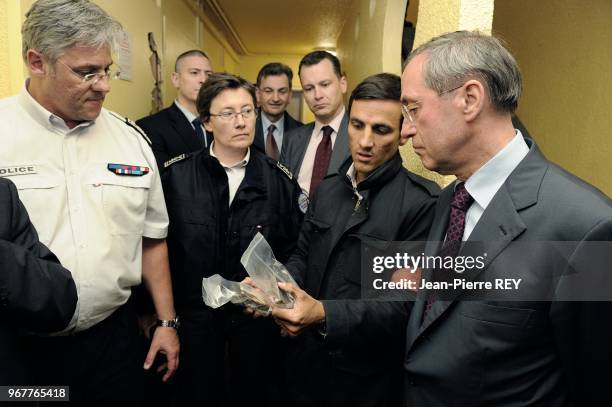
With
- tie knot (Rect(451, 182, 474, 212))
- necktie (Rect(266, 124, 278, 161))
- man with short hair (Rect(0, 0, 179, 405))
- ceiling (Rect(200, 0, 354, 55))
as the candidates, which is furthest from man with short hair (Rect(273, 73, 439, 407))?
ceiling (Rect(200, 0, 354, 55))

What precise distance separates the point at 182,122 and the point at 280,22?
4.91 m

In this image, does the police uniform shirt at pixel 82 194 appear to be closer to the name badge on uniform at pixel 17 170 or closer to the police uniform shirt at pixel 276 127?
the name badge on uniform at pixel 17 170

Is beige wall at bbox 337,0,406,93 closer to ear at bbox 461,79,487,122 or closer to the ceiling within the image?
the ceiling

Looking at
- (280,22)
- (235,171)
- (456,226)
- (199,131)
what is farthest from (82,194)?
Result: (280,22)

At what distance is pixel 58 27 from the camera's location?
1369 millimetres

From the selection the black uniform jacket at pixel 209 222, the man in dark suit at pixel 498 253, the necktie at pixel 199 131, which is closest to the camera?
the man in dark suit at pixel 498 253

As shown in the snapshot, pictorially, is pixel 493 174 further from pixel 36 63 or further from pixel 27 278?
pixel 36 63

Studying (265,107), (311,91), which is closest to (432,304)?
(311,91)

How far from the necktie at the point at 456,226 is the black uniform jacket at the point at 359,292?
22 centimetres

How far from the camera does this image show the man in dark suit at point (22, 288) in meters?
1.07

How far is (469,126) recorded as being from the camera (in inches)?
46.1

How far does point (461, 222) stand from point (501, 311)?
0.97 feet

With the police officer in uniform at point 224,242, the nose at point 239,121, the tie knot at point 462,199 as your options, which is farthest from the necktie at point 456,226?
the nose at point 239,121

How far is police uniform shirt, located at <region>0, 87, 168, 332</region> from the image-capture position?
139cm
